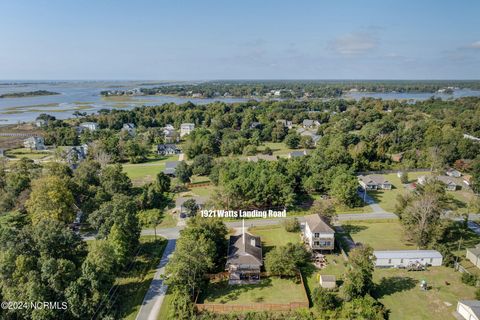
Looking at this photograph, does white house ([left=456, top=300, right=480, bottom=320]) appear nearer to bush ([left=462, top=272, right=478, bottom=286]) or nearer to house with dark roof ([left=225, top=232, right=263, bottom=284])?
bush ([left=462, top=272, right=478, bottom=286])

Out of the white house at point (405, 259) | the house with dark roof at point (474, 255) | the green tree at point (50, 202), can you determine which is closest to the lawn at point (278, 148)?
the white house at point (405, 259)

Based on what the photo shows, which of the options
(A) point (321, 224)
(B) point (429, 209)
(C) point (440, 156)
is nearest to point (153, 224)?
(A) point (321, 224)

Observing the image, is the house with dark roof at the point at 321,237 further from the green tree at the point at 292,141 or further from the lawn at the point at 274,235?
the green tree at the point at 292,141

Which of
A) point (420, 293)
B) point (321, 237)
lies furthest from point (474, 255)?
point (321, 237)

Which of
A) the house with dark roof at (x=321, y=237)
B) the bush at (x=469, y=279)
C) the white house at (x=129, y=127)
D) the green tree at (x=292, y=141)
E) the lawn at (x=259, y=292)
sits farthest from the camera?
the white house at (x=129, y=127)

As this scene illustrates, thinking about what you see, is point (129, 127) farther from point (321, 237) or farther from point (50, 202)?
point (321, 237)

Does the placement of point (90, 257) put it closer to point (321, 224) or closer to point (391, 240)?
point (321, 224)
